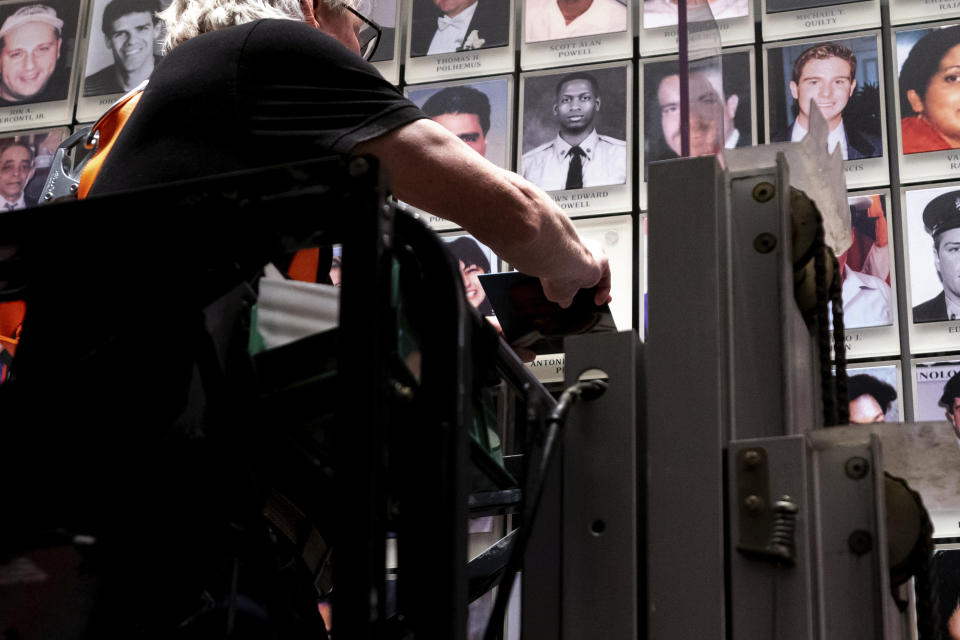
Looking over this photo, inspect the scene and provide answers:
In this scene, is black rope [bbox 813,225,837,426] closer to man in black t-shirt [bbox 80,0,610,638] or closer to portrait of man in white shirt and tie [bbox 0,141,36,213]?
man in black t-shirt [bbox 80,0,610,638]

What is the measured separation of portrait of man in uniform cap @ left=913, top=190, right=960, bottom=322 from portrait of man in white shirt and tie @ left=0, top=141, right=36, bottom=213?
208 centimetres

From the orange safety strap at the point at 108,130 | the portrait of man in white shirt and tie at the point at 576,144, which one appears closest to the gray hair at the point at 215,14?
the orange safety strap at the point at 108,130

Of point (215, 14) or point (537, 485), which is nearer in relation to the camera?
point (537, 485)

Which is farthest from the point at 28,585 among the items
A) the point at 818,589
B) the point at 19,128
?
the point at 19,128

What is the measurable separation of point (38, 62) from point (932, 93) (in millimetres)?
2186

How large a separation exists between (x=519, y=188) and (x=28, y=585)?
730 millimetres

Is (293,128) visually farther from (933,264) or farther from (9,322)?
(933,264)

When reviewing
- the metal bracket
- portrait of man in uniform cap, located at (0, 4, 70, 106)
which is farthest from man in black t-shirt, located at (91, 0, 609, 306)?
portrait of man in uniform cap, located at (0, 4, 70, 106)

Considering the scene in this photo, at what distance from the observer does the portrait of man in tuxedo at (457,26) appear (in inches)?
124

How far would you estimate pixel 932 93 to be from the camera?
2.80 meters

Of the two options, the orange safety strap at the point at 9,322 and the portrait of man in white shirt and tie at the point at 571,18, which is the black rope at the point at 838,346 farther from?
the portrait of man in white shirt and tie at the point at 571,18

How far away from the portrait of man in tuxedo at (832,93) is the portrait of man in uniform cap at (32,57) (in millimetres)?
1797

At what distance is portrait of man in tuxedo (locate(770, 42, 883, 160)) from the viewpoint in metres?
2.80

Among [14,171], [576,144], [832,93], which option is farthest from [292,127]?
[14,171]
